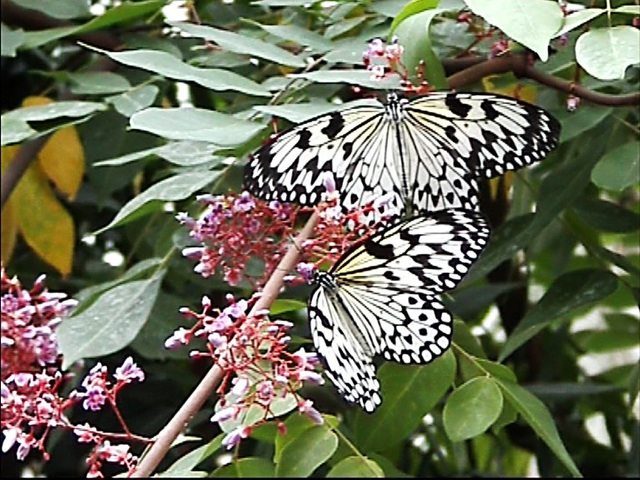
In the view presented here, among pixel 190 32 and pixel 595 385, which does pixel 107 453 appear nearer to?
pixel 190 32

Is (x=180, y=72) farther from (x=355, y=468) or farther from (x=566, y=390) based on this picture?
(x=566, y=390)

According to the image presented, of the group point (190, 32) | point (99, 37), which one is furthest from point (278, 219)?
point (99, 37)

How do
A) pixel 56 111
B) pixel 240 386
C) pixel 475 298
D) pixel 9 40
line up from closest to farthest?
1. pixel 240 386
2. pixel 56 111
3. pixel 9 40
4. pixel 475 298

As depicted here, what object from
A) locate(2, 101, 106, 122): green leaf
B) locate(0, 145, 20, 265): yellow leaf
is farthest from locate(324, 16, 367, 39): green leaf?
locate(0, 145, 20, 265): yellow leaf

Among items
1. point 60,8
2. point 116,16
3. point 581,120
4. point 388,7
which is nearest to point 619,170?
point 581,120

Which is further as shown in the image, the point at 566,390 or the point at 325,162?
the point at 566,390

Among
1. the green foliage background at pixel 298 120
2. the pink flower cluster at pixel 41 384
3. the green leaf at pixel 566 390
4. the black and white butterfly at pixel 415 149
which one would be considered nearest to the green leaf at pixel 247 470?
the green foliage background at pixel 298 120
